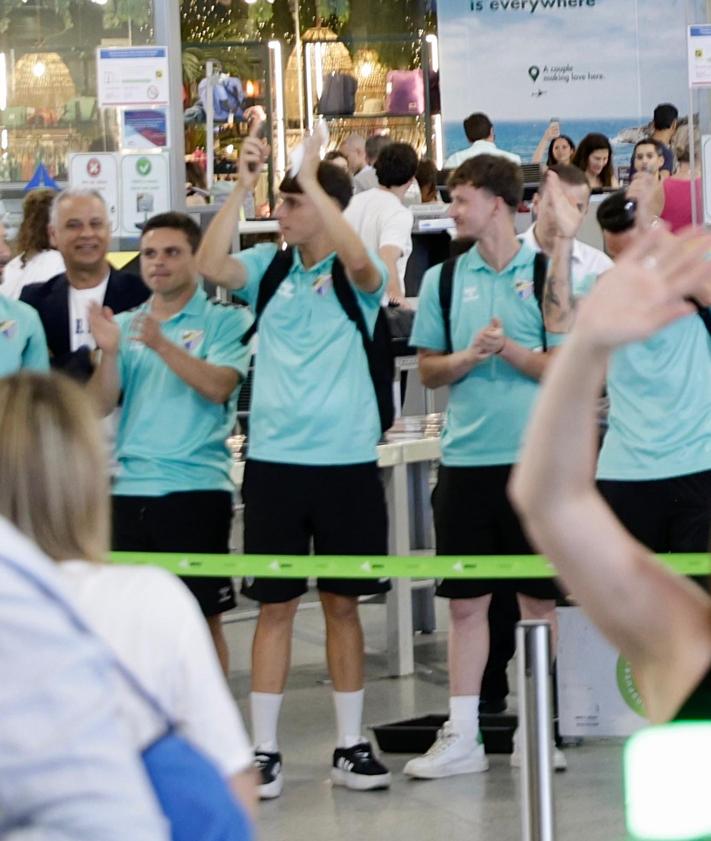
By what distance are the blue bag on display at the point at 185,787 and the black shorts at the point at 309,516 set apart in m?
3.35

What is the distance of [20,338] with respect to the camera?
518 centimetres

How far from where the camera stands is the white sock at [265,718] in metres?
5.25

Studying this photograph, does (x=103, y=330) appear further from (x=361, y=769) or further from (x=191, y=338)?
(x=361, y=769)

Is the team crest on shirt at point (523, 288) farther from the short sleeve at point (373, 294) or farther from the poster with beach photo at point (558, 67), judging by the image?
the poster with beach photo at point (558, 67)

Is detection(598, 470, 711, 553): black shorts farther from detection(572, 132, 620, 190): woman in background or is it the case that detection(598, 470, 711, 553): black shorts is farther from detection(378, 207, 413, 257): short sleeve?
detection(572, 132, 620, 190): woman in background

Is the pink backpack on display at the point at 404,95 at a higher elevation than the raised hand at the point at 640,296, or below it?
higher

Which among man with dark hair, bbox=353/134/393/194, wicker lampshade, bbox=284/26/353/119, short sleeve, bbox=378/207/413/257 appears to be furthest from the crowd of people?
wicker lampshade, bbox=284/26/353/119

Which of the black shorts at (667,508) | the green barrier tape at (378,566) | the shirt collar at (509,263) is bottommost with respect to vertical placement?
the green barrier tape at (378,566)

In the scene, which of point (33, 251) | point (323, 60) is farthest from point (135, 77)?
point (323, 60)

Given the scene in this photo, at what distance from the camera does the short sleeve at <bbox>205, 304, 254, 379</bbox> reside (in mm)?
5281

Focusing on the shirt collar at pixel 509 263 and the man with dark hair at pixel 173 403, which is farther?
the shirt collar at pixel 509 263

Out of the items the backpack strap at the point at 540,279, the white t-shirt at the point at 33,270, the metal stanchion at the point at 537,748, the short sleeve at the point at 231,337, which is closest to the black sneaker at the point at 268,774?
the short sleeve at the point at 231,337

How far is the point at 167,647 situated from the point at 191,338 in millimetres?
3407

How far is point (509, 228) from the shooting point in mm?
5434
